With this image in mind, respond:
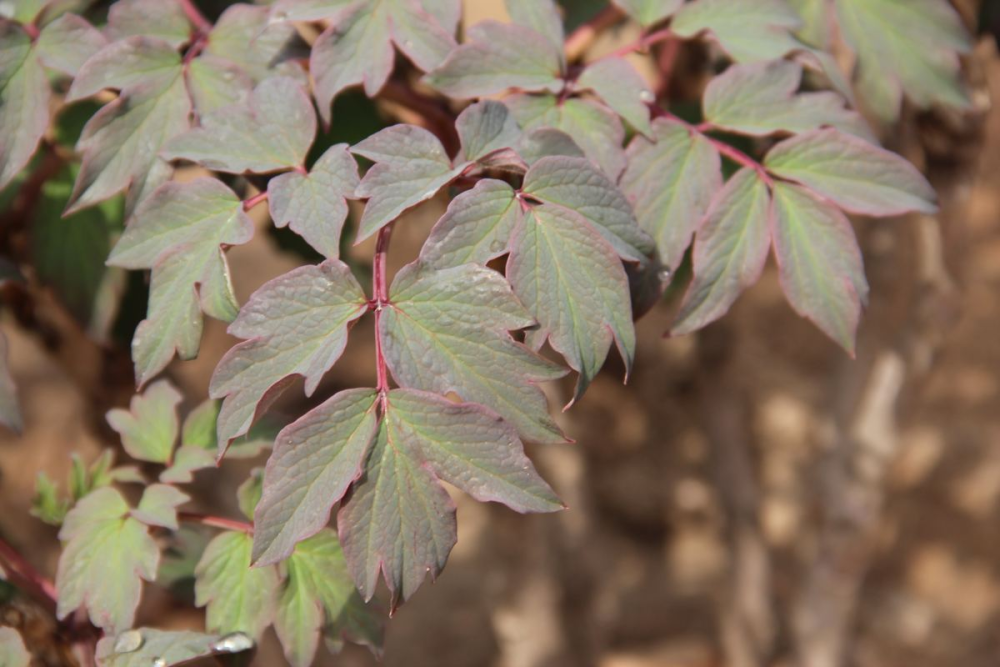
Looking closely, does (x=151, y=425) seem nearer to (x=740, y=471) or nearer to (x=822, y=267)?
(x=822, y=267)

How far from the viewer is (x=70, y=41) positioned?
732 mm

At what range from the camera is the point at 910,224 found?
1305mm

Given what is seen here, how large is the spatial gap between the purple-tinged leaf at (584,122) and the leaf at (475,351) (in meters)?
0.16

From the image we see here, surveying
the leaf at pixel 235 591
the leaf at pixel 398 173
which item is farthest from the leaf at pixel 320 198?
the leaf at pixel 235 591

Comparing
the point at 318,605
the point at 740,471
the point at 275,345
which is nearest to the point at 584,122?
the point at 275,345

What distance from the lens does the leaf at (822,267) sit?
27.1 inches

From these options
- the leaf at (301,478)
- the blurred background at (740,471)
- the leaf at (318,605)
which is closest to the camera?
the leaf at (301,478)

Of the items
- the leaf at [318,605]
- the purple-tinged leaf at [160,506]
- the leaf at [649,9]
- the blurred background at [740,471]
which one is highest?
the leaf at [649,9]

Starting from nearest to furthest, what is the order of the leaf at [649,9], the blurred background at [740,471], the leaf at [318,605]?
the leaf at [318,605]
the leaf at [649,9]
the blurred background at [740,471]

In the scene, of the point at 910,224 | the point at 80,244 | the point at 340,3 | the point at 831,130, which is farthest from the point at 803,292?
the point at 910,224

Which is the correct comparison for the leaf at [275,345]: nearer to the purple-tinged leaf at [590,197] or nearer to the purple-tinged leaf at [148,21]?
the purple-tinged leaf at [590,197]

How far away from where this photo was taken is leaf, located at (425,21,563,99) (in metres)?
0.70

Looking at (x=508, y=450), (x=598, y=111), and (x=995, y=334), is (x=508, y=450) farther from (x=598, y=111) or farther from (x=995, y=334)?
(x=995, y=334)

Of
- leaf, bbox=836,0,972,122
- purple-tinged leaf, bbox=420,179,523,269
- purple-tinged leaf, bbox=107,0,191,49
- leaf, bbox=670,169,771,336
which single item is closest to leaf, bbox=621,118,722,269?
leaf, bbox=670,169,771,336
